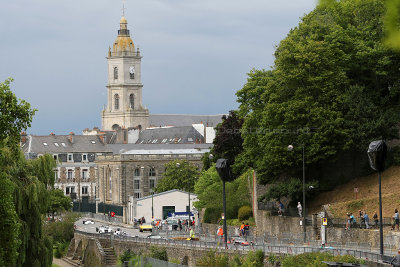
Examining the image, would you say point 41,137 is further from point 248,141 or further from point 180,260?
point 180,260

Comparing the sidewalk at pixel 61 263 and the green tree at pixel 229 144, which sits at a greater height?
the green tree at pixel 229 144

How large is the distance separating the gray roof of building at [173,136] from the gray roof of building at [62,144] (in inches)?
467

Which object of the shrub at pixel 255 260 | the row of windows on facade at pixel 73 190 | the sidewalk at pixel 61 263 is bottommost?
the sidewalk at pixel 61 263

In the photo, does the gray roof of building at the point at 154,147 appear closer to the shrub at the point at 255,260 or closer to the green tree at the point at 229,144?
the green tree at the point at 229,144

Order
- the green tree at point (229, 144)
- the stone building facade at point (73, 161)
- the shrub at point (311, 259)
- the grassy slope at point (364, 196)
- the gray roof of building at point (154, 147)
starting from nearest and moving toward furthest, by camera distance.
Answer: the shrub at point (311, 259) < the grassy slope at point (364, 196) < the green tree at point (229, 144) < the gray roof of building at point (154, 147) < the stone building facade at point (73, 161)

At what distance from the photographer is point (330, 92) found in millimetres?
Answer: 64188

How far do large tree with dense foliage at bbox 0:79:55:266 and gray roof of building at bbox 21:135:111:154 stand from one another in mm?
101446

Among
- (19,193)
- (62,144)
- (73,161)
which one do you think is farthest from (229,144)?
(62,144)

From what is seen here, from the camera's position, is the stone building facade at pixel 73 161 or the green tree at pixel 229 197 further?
the stone building facade at pixel 73 161

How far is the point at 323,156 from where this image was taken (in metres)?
63.1

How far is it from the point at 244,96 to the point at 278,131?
16.4 m

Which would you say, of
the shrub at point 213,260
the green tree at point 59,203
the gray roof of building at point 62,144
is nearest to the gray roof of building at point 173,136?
the gray roof of building at point 62,144

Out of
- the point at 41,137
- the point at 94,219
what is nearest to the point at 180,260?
the point at 94,219

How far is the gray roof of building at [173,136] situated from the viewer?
539 ft
